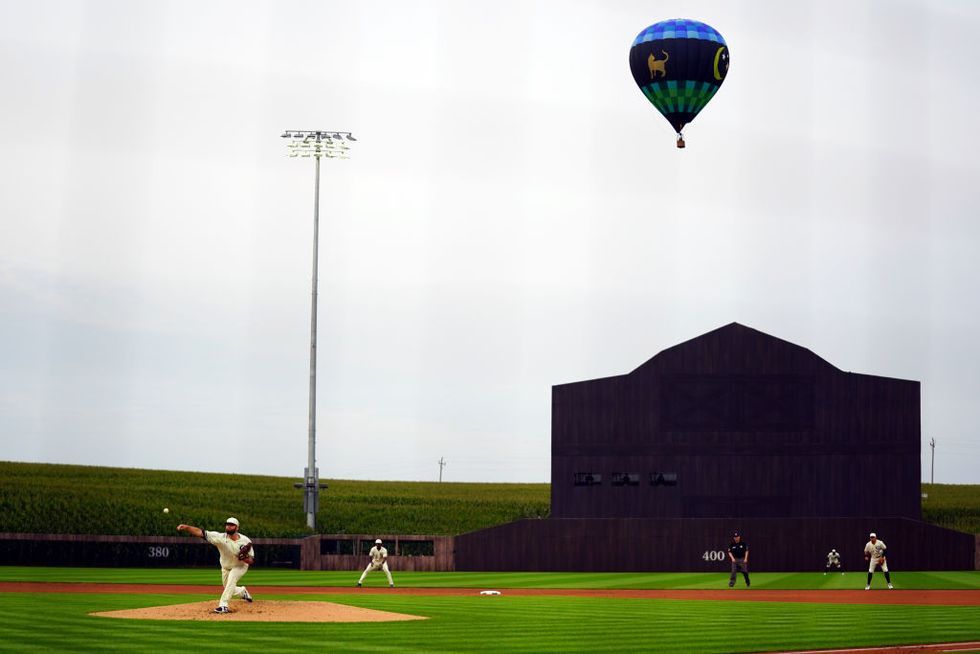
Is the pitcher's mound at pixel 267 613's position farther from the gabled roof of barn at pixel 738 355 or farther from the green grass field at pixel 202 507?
the green grass field at pixel 202 507

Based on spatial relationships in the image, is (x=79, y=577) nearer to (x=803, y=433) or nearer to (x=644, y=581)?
(x=644, y=581)

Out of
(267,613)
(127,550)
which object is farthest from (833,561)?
(267,613)

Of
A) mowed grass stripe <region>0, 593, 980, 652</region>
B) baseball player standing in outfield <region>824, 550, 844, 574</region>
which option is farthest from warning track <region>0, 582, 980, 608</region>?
baseball player standing in outfield <region>824, 550, 844, 574</region>

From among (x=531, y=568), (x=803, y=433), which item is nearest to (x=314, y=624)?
(x=531, y=568)

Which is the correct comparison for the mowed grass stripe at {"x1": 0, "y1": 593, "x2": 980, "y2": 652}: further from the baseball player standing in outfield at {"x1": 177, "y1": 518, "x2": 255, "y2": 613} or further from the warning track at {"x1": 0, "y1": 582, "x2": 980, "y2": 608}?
the warning track at {"x1": 0, "y1": 582, "x2": 980, "y2": 608}

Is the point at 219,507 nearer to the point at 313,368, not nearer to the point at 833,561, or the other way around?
the point at 313,368
